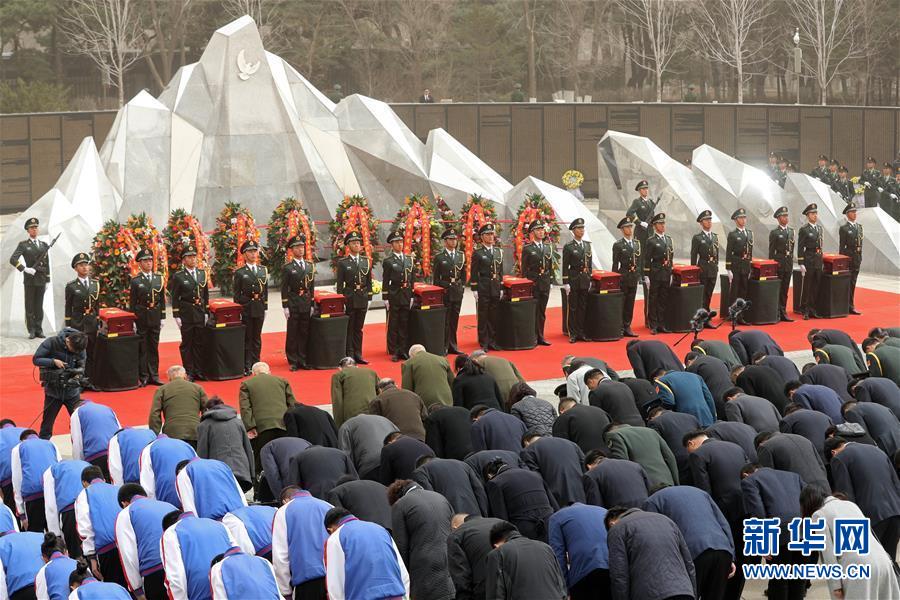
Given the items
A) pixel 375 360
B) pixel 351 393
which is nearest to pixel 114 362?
pixel 375 360

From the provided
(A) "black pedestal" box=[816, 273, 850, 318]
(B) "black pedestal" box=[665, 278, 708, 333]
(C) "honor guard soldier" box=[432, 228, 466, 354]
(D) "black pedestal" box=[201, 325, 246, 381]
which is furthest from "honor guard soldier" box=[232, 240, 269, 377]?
(A) "black pedestal" box=[816, 273, 850, 318]

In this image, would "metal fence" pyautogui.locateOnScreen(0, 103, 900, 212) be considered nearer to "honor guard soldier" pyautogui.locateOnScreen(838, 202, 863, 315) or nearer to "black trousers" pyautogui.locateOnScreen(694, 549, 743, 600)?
"honor guard soldier" pyautogui.locateOnScreen(838, 202, 863, 315)

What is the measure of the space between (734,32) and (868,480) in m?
39.6

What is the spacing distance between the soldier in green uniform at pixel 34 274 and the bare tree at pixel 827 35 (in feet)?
106

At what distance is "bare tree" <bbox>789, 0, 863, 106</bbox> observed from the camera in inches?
1854

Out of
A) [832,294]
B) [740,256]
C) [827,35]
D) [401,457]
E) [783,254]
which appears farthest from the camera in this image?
[827,35]

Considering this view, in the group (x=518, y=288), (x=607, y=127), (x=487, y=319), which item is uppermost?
(x=607, y=127)

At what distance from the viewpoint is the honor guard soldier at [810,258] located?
882 inches

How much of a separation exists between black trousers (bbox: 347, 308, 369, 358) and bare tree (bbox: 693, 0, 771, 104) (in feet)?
103

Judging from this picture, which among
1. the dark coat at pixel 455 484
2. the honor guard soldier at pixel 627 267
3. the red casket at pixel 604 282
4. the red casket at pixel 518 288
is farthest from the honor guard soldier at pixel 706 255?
the dark coat at pixel 455 484

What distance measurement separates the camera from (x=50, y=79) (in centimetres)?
4638

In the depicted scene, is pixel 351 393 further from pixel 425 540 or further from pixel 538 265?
pixel 538 265

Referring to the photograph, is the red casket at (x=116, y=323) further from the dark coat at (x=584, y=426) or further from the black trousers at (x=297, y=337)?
the dark coat at (x=584, y=426)

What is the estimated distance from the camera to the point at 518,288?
65.6 ft
